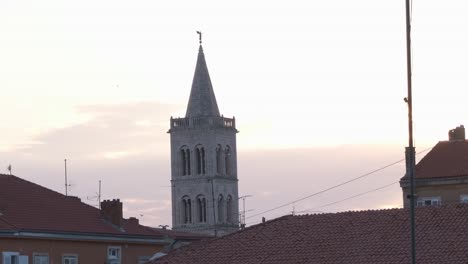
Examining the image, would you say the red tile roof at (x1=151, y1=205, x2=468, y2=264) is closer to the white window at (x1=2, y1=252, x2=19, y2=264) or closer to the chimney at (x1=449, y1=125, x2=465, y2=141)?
the white window at (x1=2, y1=252, x2=19, y2=264)

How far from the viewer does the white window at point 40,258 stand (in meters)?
75.8

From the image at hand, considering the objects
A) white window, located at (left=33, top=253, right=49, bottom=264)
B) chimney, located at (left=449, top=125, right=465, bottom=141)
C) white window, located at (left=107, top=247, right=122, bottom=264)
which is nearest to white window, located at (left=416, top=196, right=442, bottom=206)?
chimney, located at (left=449, top=125, right=465, bottom=141)

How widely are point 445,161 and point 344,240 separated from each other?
37.2m

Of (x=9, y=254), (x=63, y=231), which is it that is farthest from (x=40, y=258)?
(x=9, y=254)

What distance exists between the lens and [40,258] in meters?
76.2

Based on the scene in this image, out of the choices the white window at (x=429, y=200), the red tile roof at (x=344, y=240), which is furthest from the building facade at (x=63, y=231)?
the white window at (x=429, y=200)

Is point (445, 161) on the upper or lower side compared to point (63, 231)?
upper

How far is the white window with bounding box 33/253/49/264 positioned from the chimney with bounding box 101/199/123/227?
6660 millimetres

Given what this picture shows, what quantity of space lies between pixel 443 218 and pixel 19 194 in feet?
74.8

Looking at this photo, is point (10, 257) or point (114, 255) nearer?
point (10, 257)

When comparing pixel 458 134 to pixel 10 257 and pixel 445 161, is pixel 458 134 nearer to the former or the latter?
pixel 445 161

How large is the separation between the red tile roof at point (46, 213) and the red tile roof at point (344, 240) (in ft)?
25.5

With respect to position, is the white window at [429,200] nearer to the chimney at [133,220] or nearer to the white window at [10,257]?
the chimney at [133,220]

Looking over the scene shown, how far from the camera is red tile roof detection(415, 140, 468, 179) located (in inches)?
3984
